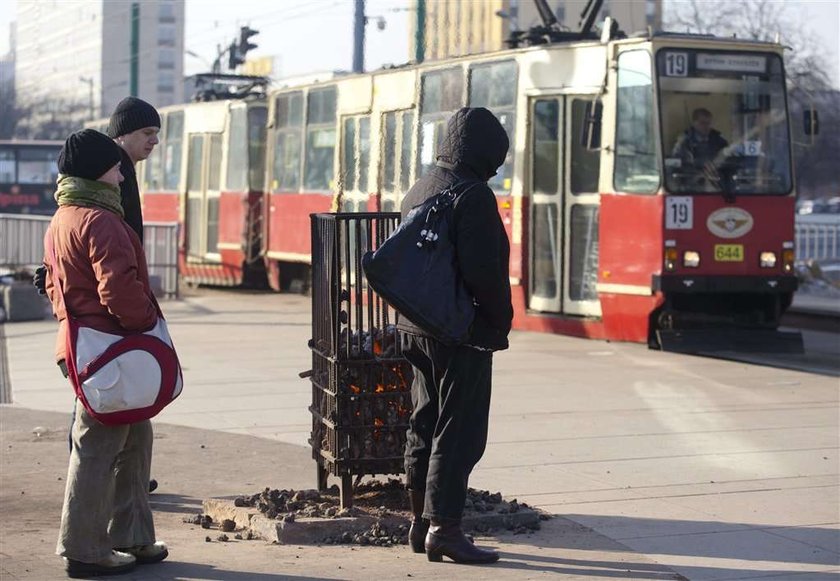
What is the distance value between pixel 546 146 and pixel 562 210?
84cm

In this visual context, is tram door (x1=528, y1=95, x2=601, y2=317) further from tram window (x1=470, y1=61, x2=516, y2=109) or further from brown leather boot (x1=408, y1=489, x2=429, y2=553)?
brown leather boot (x1=408, y1=489, x2=429, y2=553)

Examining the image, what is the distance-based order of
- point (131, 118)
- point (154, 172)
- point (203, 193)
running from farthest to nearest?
point (154, 172), point (203, 193), point (131, 118)

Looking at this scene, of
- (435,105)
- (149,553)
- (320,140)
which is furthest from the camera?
(320,140)

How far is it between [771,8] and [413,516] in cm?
4311

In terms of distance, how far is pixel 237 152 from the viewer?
25234 mm

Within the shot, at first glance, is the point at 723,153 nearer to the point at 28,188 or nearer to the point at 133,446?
the point at 133,446

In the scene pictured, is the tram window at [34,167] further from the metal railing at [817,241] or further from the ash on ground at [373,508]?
the ash on ground at [373,508]

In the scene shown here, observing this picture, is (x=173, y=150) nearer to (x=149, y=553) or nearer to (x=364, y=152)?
(x=364, y=152)

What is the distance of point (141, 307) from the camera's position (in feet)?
19.5

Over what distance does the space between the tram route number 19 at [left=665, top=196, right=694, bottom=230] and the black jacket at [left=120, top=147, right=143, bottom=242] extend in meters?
8.45

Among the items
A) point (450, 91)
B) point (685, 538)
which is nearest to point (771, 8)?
point (450, 91)

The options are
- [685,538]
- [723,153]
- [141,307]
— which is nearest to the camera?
[141,307]

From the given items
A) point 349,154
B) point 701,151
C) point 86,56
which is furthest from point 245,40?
point 86,56

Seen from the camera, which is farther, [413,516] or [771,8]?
[771,8]
